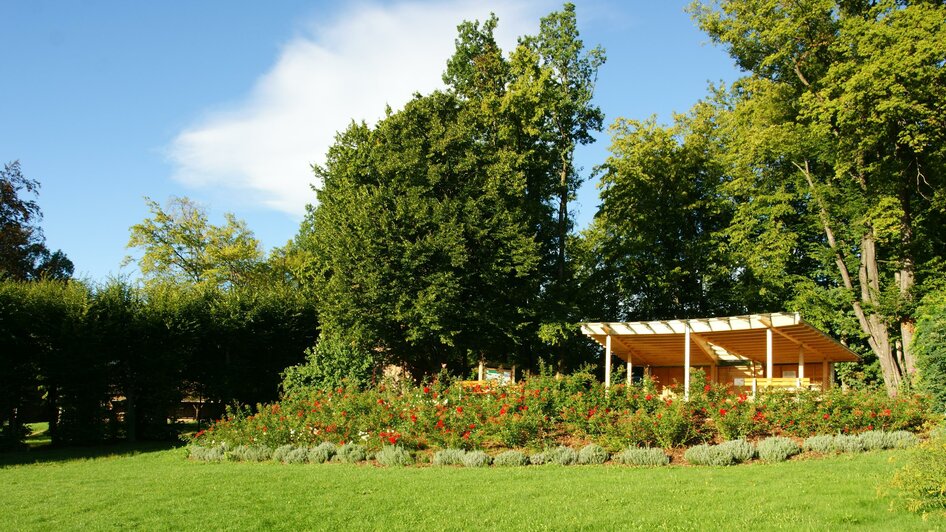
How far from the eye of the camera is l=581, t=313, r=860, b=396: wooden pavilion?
16828mm

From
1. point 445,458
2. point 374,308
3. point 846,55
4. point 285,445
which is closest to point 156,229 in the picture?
point 374,308

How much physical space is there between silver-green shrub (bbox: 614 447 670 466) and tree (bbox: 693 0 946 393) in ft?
34.5

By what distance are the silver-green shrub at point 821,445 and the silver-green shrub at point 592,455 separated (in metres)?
3.28

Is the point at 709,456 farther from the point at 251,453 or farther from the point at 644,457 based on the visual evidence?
the point at 251,453

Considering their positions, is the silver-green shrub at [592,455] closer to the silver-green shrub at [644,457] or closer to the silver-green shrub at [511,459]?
the silver-green shrub at [644,457]

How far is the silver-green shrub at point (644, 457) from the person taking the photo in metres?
11.1

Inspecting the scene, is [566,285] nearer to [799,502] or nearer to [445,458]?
[445,458]

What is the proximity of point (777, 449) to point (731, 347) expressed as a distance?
11.6 meters

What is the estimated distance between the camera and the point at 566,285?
25781 mm

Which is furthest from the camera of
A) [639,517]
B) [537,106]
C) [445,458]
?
[537,106]

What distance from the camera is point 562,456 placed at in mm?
11656

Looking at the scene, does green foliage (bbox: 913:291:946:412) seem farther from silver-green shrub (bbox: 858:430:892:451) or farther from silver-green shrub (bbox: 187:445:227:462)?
silver-green shrub (bbox: 187:445:227:462)

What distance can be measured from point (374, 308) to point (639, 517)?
15695 millimetres

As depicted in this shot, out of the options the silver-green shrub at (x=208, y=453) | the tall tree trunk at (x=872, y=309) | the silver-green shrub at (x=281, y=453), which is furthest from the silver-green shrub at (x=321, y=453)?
the tall tree trunk at (x=872, y=309)
